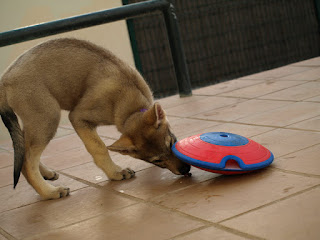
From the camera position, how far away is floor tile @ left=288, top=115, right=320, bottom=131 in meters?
3.94

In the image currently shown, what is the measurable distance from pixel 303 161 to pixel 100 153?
4.47 ft

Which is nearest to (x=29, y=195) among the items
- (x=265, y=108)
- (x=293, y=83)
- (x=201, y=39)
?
(x=265, y=108)

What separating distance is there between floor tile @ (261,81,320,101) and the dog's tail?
105 inches

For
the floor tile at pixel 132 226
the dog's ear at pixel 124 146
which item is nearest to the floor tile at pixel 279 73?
the dog's ear at pixel 124 146

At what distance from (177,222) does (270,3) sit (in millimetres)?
7358

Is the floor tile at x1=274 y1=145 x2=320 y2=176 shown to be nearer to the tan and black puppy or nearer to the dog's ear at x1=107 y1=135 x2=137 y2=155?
the tan and black puppy

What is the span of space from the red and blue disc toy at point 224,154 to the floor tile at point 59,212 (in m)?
0.46

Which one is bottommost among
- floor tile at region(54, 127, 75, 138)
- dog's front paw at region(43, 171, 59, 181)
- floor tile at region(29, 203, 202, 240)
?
floor tile at region(54, 127, 75, 138)

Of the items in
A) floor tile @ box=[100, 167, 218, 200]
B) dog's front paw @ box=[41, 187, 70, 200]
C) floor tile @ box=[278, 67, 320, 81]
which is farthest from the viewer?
floor tile @ box=[278, 67, 320, 81]

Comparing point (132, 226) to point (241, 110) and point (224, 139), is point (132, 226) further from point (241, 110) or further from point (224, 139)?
point (241, 110)

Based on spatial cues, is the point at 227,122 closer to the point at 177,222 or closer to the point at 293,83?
the point at 293,83

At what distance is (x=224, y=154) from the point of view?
3.24m

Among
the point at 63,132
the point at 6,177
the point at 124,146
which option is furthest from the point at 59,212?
the point at 63,132

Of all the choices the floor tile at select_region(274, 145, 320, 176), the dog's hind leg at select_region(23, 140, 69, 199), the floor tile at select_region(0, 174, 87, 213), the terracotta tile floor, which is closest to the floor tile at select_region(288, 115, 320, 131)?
the terracotta tile floor
